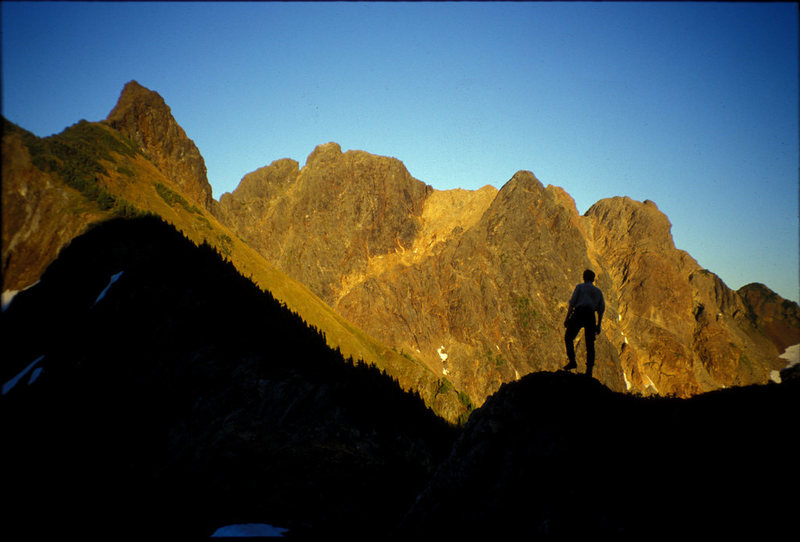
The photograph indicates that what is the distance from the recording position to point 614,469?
7.75 meters

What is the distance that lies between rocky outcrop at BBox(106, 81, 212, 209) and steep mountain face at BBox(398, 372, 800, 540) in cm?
10158

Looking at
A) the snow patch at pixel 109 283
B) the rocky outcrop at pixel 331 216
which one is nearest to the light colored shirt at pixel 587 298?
the snow patch at pixel 109 283

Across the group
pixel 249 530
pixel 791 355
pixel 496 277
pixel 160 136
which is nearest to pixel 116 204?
pixel 249 530

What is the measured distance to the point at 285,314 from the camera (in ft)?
188

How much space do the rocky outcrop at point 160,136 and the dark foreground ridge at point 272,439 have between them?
2140 inches

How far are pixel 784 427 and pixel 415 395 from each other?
78.7 metres

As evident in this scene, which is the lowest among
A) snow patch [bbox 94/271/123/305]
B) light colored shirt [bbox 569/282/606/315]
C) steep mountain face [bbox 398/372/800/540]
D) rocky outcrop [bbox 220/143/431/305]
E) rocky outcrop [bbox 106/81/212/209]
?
snow patch [bbox 94/271/123/305]

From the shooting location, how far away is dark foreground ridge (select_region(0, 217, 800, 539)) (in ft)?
23.5

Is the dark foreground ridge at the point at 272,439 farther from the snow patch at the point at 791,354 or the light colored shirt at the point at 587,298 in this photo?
the snow patch at the point at 791,354

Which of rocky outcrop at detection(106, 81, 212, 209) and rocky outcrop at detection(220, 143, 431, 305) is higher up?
rocky outcrop at detection(220, 143, 431, 305)

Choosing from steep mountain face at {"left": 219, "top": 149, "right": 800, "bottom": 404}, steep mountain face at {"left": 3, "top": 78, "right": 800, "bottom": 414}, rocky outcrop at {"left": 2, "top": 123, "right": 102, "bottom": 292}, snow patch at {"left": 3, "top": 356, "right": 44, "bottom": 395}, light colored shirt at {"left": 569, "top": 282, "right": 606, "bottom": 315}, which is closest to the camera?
light colored shirt at {"left": 569, "top": 282, "right": 606, "bottom": 315}

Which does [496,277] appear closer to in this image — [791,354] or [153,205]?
[153,205]

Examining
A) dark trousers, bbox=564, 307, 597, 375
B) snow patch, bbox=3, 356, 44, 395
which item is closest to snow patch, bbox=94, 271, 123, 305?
snow patch, bbox=3, 356, 44, 395

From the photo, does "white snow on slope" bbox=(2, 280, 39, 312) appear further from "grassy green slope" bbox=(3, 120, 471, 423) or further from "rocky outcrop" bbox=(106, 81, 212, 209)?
"rocky outcrop" bbox=(106, 81, 212, 209)
